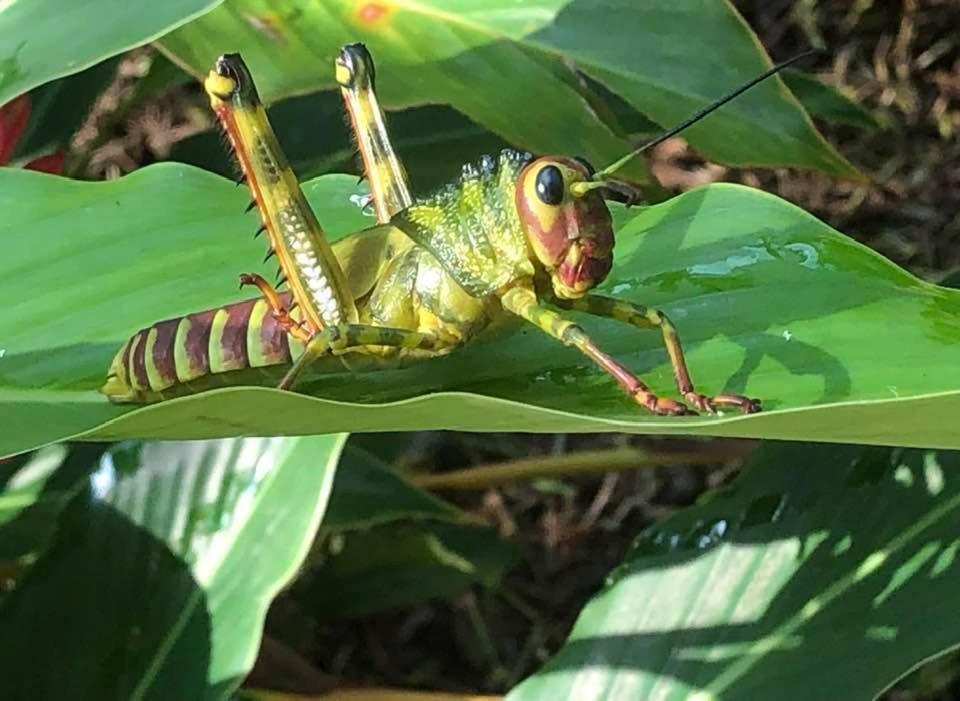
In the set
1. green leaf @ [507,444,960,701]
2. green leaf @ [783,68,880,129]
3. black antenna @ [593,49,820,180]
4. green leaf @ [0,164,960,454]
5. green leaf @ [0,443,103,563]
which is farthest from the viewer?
green leaf @ [783,68,880,129]

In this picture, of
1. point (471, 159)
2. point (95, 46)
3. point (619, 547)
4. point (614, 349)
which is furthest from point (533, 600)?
point (95, 46)

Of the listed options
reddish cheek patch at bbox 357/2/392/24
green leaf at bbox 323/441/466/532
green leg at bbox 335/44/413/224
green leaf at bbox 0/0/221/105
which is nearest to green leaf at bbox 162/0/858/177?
reddish cheek patch at bbox 357/2/392/24

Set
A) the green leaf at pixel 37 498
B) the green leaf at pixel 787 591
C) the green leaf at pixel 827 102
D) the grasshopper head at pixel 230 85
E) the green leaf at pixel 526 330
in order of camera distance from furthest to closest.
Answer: the green leaf at pixel 827 102, the green leaf at pixel 37 498, the green leaf at pixel 787 591, the grasshopper head at pixel 230 85, the green leaf at pixel 526 330

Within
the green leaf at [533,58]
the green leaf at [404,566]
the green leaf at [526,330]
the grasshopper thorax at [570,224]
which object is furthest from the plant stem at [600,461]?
the grasshopper thorax at [570,224]

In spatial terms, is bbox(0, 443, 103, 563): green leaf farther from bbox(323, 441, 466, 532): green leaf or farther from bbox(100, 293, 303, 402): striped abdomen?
bbox(100, 293, 303, 402): striped abdomen

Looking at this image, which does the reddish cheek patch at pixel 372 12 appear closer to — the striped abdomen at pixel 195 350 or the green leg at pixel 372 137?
the green leg at pixel 372 137

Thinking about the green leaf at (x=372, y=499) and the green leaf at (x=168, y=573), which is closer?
the green leaf at (x=168, y=573)

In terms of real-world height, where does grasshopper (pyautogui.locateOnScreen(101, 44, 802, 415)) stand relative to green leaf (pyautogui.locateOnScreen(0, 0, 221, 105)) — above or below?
below
